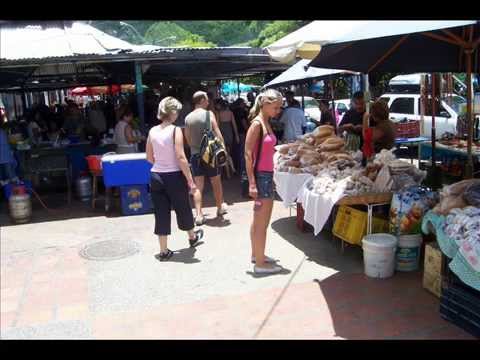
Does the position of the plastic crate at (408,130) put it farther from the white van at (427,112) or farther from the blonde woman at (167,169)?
the blonde woman at (167,169)

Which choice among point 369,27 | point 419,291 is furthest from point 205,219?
point 369,27

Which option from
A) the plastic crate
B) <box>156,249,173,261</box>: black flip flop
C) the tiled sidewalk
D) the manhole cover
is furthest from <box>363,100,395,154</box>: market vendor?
the plastic crate

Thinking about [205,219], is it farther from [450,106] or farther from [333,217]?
[450,106]

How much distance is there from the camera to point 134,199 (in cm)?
790

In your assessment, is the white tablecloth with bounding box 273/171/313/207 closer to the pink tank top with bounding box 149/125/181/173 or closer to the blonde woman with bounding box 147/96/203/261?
the blonde woman with bounding box 147/96/203/261

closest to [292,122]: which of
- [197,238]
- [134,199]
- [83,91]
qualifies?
[134,199]

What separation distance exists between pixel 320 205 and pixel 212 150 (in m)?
1.93

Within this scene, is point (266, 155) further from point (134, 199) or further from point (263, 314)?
point (134, 199)

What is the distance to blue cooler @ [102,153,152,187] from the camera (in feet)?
25.2

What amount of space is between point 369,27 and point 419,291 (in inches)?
94.0

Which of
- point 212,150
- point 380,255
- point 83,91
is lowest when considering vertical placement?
point 380,255
